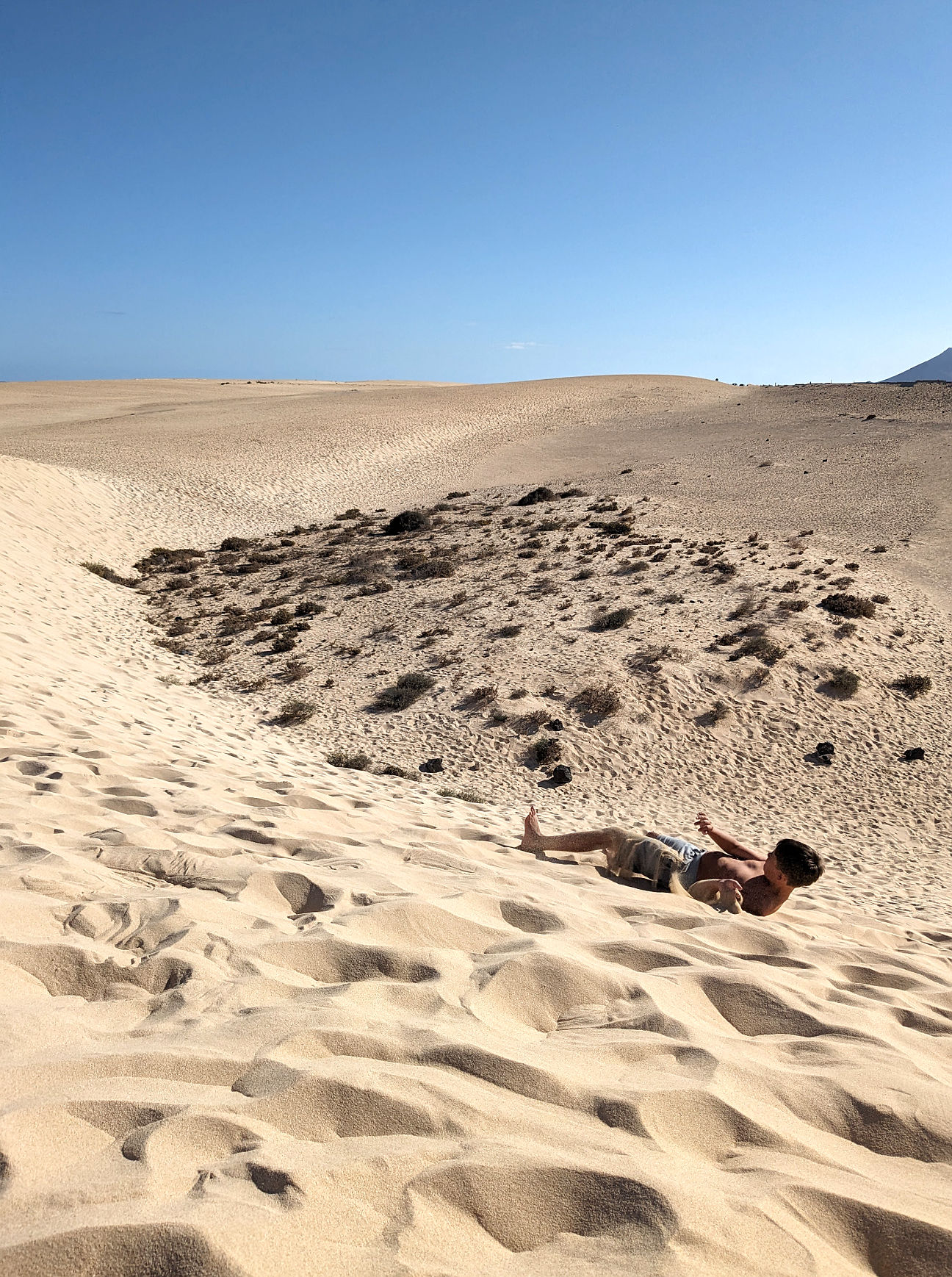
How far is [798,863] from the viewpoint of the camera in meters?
5.31

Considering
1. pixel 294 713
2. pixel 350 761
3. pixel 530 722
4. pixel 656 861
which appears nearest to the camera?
pixel 656 861

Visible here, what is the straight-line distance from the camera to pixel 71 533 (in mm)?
21516

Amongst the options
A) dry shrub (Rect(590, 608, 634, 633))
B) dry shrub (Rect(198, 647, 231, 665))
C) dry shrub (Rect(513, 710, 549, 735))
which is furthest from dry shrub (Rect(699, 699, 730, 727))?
dry shrub (Rect(198, 647, 231, 665))

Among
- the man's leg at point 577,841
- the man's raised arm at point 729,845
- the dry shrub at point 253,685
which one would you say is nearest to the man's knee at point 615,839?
the man's leg at point 577,841

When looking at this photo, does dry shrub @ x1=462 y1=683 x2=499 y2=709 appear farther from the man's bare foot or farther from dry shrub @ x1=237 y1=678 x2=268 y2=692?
the man's bare foot

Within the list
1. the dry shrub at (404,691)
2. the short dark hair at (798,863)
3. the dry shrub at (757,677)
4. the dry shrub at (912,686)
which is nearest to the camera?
the short dark hair at (798,863)

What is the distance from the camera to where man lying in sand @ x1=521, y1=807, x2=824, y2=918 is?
5.36m

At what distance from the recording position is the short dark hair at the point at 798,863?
17.4 feet

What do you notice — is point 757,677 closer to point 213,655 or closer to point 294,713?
point 294,713

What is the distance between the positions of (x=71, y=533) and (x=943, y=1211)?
22865 millimetres

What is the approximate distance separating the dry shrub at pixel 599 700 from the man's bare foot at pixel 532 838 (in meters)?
5.45

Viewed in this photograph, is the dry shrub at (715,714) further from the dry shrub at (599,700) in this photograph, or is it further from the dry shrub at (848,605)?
the dry shrub at (848,605)

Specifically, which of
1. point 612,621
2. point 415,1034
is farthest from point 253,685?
point 415,1034

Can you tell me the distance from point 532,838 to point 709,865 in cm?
136
